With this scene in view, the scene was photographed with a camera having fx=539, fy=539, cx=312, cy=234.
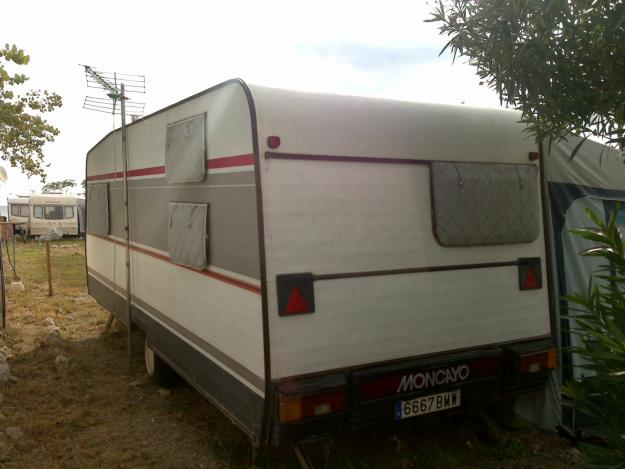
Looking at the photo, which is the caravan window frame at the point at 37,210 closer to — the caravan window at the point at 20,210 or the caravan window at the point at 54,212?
the caravan window at the point at 54,212

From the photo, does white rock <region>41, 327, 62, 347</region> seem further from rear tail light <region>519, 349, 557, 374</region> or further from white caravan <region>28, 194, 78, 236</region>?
white caravan <region>28, 194, 78, 236</region>

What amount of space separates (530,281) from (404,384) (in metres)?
1.27

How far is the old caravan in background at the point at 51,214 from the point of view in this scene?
2420 centimetres

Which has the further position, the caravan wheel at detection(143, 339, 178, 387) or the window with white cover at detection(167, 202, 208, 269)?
the caravan wheel at detection(143, 339, 178, 387)

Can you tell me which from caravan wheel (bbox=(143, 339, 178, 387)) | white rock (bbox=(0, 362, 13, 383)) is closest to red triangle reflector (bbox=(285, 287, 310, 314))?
caravan wheel (bbox=(143, 339, 178, 387))

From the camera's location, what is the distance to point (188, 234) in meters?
3.90

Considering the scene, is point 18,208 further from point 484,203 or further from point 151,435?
point 484,203

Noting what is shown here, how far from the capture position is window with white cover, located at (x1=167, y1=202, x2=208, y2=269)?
365 cm

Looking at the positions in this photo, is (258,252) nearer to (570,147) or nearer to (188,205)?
(188,205)

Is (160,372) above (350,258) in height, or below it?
below

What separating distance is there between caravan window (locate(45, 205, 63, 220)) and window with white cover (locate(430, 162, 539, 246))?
81.2ft

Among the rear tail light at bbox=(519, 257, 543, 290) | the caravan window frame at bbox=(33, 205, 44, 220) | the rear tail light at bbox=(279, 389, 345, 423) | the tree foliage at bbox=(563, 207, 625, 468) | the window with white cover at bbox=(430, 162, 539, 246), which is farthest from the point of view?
the caravan window frame at bbox=(33, 205, 44, 220)

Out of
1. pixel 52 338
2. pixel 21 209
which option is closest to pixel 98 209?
pixel 52 338

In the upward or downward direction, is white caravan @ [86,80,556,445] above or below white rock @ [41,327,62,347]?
above
